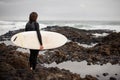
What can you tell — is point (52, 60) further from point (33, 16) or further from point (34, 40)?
point (33, 16)

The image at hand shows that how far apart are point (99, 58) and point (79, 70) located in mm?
4243

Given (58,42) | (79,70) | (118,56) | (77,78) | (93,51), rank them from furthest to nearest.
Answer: (93,51) → (118,56) → (79,70) → (77,78) → (58,42)

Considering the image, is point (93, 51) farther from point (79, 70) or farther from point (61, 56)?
point (79, 70)

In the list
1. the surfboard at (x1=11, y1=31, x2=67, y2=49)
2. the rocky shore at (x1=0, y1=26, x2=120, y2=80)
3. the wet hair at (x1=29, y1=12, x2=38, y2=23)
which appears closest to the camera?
the wet hair at (x1=29, y1=12, x2=38, y2=23)

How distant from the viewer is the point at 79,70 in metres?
12.1

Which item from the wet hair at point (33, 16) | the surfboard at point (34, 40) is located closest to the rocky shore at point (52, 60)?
the surfboard at point (34, 40)

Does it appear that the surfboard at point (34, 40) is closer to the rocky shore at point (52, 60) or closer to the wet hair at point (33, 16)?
the wet hair at point (33, 16)

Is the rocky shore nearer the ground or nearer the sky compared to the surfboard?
nearer the ground

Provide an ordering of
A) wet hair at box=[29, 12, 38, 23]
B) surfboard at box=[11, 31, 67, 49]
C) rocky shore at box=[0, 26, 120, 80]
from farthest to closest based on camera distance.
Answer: rocky shore at box=[0, 26, 120, 80] < surfboard at box=[11, 31, 67, 49] < wet hair at box=[29, 12, 38, 23]

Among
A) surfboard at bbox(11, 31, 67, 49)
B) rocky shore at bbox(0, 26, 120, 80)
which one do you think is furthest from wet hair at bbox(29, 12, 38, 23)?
rocky shore at bbox(0, 26, 120, 80)

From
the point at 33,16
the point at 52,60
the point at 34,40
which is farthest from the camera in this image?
the point at 52,60

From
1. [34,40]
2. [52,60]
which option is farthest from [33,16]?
[52,60]

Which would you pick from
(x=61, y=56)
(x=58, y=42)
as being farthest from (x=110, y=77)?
(x=61, y=56)

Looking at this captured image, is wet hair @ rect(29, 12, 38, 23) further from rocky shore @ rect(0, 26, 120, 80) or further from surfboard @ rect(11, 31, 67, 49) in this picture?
rocky shore @ rect(0, 26, 120, 80)
